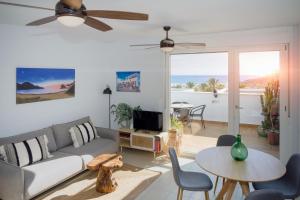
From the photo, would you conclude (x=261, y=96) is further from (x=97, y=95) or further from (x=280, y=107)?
(x=97, y=95)

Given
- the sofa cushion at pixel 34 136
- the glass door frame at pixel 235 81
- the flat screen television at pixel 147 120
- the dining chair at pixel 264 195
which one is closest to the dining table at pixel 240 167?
the dining chair at pixel 264 195

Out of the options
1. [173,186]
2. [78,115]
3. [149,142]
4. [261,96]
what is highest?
[261,96]

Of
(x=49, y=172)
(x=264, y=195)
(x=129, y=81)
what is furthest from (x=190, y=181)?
(x=129, y=81)

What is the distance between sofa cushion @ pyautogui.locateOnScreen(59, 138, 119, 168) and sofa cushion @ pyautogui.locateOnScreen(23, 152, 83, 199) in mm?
156

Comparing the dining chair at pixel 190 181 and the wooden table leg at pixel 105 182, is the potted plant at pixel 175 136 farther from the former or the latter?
the dining chair at pixel 190 181

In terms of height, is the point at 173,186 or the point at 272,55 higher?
the point at 272,55

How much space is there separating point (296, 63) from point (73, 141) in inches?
165

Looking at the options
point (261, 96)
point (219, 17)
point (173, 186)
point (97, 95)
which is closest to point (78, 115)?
point (97, 95)

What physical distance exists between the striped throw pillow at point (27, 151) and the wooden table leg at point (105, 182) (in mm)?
→ 946

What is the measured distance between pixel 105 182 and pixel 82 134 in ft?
4.15

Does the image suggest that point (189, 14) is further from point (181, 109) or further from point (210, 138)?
point (210, 138)

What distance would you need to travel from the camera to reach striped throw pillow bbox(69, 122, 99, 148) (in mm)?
4301

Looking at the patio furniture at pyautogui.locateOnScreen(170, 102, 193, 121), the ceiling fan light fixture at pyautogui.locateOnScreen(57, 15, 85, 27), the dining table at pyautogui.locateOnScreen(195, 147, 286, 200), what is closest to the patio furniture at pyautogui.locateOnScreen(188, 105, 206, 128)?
the patio furniture at pyautogui.locateOnScreen(170, 102, 193, 121)

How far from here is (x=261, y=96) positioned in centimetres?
452
